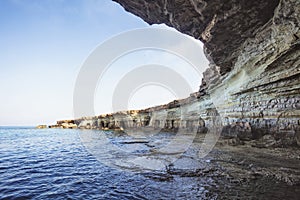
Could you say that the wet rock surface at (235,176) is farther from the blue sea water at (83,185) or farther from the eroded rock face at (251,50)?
the eroded rock face at (251,50)

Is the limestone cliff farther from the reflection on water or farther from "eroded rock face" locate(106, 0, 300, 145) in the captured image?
the reflection on water

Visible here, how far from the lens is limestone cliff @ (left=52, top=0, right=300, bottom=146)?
9.48 metres

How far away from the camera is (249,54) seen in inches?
502

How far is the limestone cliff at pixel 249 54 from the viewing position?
948 centimetres

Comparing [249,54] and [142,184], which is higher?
[249,54]

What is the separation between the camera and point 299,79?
9.36 meters

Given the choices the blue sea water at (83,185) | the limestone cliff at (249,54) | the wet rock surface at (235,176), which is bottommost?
the wet rock surface at (235,176)

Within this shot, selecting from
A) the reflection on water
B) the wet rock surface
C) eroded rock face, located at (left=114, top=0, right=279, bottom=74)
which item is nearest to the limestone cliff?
eroded rock face, located at (left=114, top=0, right=279, bottom=74)

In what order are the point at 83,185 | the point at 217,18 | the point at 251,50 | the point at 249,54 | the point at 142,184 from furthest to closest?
1. the point at 249,54
2. the point at 251,50
3. the point at 217,18
4. the point at 83,185
5. the point at 142,184

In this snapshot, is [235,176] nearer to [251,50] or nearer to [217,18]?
[251,50]

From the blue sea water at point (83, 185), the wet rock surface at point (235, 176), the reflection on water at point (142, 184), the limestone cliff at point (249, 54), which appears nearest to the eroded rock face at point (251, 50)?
the limestone cliff at point (249, 54)

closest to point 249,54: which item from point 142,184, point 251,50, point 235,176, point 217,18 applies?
point 251,50

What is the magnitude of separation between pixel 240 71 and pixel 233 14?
14.9ft

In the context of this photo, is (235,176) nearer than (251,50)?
Yes
